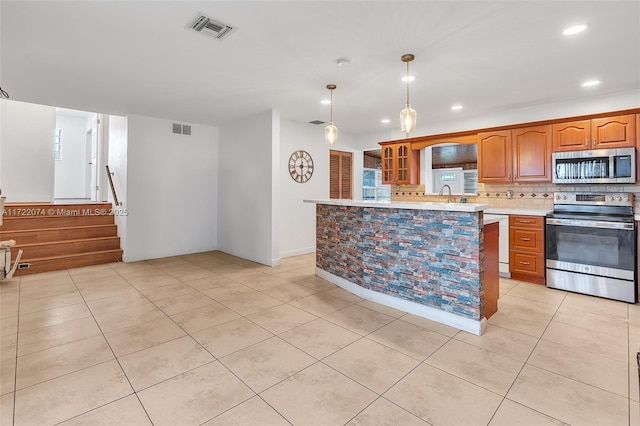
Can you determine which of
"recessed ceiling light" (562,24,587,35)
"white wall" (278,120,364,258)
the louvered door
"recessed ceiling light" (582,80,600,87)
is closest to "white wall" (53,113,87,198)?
"white wall" (278,120,364,258)

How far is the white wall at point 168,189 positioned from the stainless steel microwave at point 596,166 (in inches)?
235

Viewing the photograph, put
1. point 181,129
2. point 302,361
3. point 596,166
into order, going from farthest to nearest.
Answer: point 181,129 < point 596,166 < point 302,361

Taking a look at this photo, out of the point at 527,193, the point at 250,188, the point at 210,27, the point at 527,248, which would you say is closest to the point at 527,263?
the point at 527,248

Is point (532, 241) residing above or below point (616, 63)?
below

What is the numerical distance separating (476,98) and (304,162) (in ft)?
10.5

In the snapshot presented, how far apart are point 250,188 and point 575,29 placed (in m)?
4.68

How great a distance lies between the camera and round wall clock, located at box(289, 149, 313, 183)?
6.07 m

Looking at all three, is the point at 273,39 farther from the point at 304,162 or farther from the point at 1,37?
the point at 304,162

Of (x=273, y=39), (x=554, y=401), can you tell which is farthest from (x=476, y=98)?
(x=554, y=401)

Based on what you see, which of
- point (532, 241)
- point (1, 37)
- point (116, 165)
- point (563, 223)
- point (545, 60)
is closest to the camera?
point (1, 37)

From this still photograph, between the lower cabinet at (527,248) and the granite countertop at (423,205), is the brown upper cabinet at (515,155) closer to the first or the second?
the lower cabinet at (527,248)

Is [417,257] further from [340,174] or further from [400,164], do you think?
[340,174]

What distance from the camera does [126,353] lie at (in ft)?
7.92

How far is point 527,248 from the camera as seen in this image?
4.28 meters
